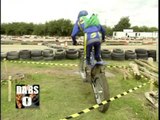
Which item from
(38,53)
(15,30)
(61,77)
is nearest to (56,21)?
(15,30)

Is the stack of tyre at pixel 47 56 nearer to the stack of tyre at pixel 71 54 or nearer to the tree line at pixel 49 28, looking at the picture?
the stack of tyre at pixel 71 54

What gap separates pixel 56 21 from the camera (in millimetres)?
79000

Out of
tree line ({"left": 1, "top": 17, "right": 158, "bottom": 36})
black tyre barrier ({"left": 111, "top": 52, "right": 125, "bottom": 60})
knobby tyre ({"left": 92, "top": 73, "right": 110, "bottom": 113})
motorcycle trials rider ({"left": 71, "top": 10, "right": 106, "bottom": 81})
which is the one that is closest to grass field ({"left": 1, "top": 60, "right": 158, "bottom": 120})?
knobby tyre ({"left": 92, "top": 73, "right": 110, "bottom": 113})

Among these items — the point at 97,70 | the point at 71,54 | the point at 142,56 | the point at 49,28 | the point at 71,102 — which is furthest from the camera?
the point at 49,28

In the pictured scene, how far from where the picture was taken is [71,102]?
7.55 meters

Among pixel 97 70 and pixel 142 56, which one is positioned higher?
pixel 97 70

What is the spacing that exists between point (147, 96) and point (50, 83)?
131 inches

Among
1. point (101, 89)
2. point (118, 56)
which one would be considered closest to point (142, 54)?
point (118, 56)

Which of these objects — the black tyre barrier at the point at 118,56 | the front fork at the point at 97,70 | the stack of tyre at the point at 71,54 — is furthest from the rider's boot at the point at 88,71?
the black tyre barrier at the point at 118,56

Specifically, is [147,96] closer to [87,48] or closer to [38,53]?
[87,48]

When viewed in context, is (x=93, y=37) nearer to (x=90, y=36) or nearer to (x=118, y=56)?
(x=90, y=36)

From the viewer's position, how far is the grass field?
655cm

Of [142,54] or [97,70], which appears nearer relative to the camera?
[97,70]

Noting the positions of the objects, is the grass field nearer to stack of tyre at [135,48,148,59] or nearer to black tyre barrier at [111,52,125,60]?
black tyre barrier at [111,52,125,60]
